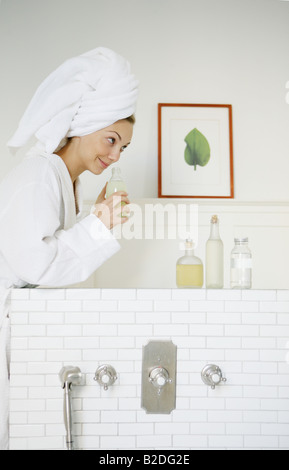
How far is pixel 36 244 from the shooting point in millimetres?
1021

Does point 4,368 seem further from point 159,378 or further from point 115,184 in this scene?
point 115,184

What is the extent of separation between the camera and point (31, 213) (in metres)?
1.05

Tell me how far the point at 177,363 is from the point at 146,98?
3.97 ft

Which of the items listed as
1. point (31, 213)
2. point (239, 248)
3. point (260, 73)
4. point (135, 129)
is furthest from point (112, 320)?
point (260, 73)

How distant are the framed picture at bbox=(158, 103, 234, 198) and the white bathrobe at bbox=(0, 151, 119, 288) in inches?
33.8

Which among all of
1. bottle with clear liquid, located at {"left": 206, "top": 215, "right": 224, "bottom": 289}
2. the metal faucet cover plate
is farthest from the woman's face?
the metal faucet cover plate

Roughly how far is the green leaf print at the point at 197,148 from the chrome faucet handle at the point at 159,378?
1.07 m

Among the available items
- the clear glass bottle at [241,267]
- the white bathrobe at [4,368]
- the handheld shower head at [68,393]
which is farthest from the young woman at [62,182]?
the clear glass bottle at [241,267]

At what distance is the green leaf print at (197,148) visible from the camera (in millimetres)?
1927

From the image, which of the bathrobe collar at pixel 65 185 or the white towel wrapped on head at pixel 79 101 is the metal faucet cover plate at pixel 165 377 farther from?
the white towel wrapped on head at pixel 79 101

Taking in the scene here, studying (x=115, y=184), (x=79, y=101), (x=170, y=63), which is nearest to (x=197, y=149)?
(x=170, y=63)

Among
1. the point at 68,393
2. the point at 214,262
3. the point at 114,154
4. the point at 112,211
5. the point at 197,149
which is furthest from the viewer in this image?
the point at 197,149

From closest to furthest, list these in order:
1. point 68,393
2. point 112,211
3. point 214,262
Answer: point 68,393
point 112,211
point 214,262

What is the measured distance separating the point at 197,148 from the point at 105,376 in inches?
45.9
